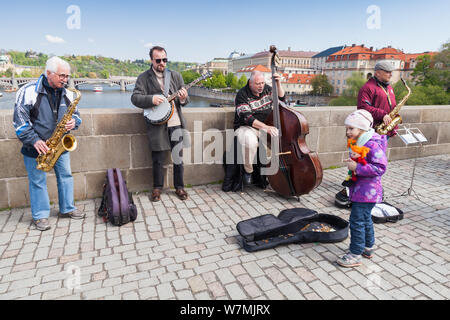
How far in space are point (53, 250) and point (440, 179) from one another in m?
6.37

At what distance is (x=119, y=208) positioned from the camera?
13.5ft

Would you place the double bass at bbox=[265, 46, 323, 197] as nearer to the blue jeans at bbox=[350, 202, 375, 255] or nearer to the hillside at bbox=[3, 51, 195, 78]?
the blue jeans at bbox=[350, 202, 375, 255]

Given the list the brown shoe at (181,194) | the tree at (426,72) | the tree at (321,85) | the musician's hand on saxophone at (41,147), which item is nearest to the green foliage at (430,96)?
the tree at (426,72)

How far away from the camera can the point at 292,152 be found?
455 cm

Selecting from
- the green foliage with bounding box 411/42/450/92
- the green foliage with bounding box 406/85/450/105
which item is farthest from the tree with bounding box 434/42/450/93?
the green foliage with bounding box 406/85/450/105

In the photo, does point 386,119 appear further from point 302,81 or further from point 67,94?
point 302,81

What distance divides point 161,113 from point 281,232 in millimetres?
2224

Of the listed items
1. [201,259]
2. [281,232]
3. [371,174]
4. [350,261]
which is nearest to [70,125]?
[201,259]

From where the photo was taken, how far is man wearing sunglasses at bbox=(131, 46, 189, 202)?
4.50 meters

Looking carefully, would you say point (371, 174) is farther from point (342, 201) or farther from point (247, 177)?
point (247, 177)

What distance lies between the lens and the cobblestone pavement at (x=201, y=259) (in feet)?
9.39

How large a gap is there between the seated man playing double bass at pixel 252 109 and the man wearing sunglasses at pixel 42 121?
224 centimetres
